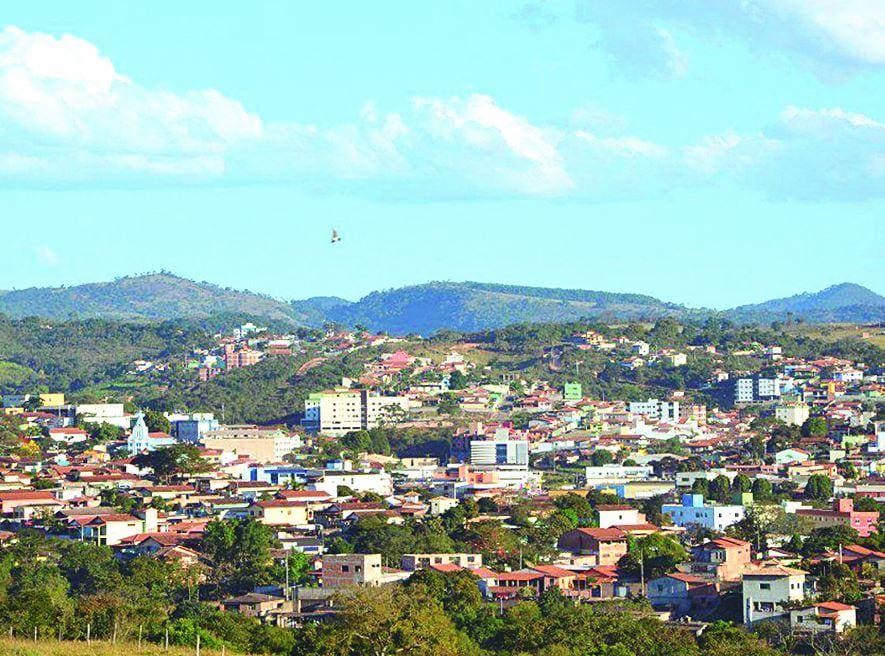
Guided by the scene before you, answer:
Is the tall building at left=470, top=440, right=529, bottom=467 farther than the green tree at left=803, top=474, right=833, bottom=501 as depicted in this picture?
Yes

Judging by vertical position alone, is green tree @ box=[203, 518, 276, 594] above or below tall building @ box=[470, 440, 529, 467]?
below

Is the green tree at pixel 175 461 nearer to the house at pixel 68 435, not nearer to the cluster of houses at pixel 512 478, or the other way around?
the cluster of houses at pixel 512 478

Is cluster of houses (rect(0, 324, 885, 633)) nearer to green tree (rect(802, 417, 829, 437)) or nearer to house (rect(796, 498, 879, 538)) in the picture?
house (rect(796, 498, 879, 538))

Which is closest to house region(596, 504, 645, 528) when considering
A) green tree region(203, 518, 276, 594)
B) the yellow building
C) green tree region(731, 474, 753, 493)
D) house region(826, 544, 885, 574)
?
green tree region(731, 474, 753, 493)

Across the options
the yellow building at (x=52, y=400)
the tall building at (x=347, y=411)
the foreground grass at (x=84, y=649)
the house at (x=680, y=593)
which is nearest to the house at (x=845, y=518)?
the house at (x=680, y=593)

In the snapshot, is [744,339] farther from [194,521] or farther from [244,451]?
[194,521]

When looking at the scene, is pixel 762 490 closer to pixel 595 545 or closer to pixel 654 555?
pixel 595 545

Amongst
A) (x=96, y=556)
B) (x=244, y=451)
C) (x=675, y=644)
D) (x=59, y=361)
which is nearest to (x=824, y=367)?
(x=244, y=451)
